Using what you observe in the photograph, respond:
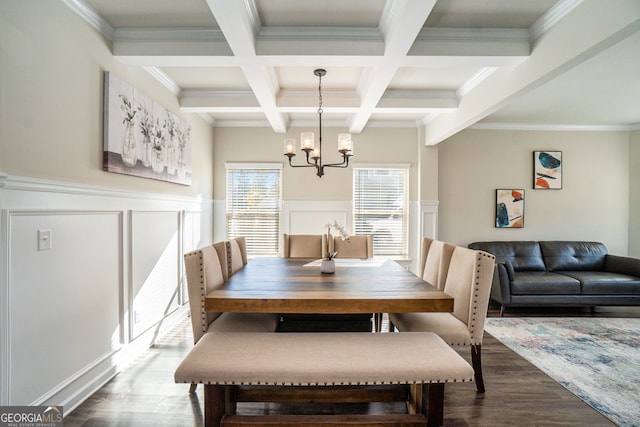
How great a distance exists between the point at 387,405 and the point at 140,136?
2867 mm

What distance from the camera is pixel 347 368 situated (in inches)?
59.9

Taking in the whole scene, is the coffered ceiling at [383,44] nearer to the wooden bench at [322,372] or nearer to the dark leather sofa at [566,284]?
the wooden bench at [322,372]

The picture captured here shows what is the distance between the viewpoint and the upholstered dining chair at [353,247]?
144 inches

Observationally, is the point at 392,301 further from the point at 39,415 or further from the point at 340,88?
the point at 340,88

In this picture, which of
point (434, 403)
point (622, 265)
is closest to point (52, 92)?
point (434, 403)

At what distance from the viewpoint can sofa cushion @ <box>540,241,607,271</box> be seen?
4.50m

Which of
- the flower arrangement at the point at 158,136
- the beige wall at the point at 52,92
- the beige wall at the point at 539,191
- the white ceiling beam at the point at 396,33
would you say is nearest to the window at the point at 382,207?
the beige wall at the point at 539,191

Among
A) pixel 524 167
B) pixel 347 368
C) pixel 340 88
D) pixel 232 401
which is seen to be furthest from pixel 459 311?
pixel 524 167

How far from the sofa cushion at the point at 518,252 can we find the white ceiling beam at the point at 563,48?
2.17 meters

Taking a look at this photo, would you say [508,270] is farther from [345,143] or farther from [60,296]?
[60,296]

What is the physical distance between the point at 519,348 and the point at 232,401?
8.76 ft

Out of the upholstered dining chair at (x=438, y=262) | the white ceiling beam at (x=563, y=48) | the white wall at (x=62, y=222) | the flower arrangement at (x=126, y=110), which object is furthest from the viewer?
the upholstered dining chair at (x=438, y=262)

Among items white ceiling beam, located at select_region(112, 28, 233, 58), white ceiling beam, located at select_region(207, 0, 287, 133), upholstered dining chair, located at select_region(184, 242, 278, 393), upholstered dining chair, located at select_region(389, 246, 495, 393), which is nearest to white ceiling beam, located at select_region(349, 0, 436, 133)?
white ceiling beam, located at select_region(207, 0, 287, 133)

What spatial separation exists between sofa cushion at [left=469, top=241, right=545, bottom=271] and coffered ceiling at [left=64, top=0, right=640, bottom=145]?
207cm
